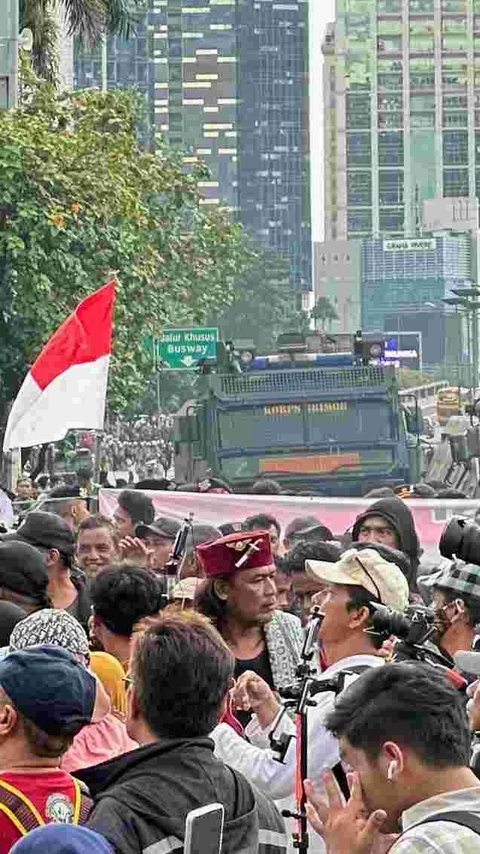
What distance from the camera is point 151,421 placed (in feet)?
261

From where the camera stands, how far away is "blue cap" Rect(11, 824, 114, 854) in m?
3.55

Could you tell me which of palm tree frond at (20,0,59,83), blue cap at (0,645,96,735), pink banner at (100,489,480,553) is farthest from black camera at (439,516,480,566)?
palm tree frond at (20,0,59,83)

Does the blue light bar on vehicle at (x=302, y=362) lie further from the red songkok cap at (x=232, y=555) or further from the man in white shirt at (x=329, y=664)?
the man in white shirt at (x=329, y=664)

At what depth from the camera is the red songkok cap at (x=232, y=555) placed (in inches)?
262

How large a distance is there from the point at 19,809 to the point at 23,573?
3001mm

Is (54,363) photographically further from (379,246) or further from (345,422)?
(379,246)

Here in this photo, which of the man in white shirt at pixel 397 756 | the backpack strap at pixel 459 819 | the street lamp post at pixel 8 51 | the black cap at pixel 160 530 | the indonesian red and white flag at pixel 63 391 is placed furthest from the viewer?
the street lamp post at pixel 8 51

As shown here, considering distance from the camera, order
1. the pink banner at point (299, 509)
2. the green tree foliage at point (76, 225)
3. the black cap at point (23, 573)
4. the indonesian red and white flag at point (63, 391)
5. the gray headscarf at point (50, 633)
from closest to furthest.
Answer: the gray headscarf at point (50, 633), the black cap at point (23, 573), the pink banner at point (299, 509), the indonesian red and white flag at point (63, 391), the green tree foliage at point (76, 225)

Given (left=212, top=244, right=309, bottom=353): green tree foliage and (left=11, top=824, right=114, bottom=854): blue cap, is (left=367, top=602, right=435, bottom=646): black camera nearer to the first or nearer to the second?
(left=11, top=824, right=114, bottom=854): blue cap

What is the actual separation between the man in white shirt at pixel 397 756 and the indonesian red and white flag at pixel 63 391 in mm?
9225

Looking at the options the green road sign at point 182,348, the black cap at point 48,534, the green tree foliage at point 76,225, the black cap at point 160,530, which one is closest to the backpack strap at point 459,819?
the black cap at point 48,534

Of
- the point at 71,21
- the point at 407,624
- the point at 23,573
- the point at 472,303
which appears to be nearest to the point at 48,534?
the point at 23,573

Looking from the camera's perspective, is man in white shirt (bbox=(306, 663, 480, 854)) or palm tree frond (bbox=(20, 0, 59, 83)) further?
palm tree frond (bbox=(20, 0, 59, 83))

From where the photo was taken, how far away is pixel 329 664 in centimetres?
620
